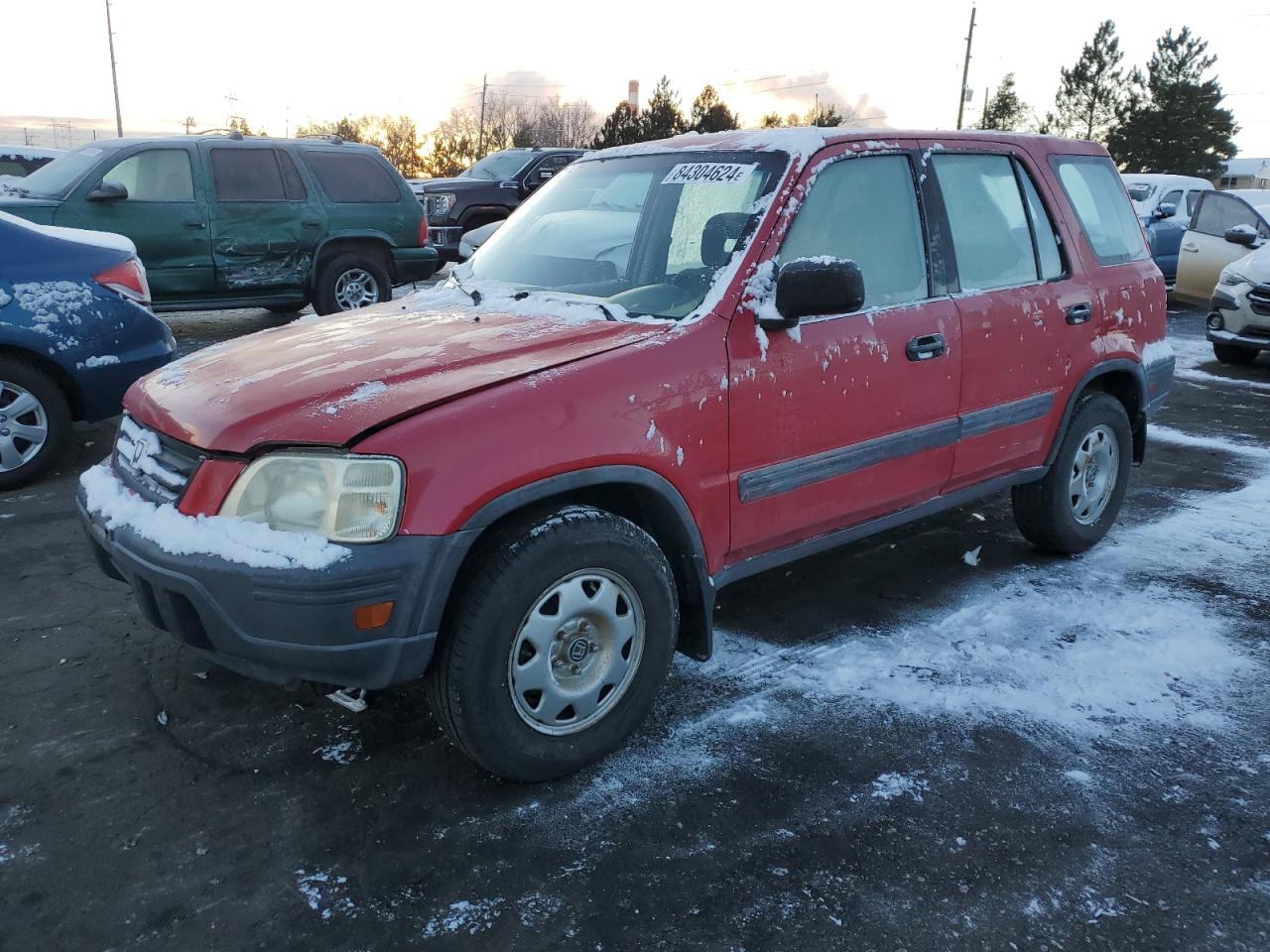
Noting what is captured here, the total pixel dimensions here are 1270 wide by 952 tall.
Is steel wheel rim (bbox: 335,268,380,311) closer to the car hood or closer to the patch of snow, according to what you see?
the car hood

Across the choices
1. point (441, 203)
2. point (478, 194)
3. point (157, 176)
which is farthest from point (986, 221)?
point (478, 194)

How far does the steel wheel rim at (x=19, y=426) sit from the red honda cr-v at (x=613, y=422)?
2456mm

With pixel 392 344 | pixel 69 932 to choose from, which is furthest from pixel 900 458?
pixel 69 932

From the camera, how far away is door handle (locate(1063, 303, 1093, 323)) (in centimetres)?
414

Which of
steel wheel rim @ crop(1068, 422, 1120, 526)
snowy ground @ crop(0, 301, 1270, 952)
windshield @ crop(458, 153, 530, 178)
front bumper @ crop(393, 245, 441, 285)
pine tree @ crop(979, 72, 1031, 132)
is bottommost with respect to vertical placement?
snowy ground @ crop(0, 301, 1270, 952)

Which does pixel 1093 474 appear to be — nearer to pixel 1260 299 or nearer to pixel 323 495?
pixel 323 495

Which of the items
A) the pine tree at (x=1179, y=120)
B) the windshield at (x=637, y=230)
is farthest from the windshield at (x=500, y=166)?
the pine tree at (x=1179, y=120)

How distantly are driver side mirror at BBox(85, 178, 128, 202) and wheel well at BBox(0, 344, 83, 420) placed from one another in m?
3.94

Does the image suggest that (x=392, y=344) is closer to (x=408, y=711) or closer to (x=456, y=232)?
(x=408, y=711)

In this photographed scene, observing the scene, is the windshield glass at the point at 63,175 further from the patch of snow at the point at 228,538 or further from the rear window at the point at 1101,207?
the rear window at the point at 1101,207

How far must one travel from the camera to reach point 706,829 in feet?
8.59

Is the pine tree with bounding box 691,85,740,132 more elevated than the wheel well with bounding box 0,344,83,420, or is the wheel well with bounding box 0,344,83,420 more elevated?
the pine tree with bounding box 691,85,740,132

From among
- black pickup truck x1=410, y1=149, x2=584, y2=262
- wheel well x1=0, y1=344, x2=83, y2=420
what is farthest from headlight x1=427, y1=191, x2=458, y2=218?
wheel well x1=0, y1=344, x2=83, y2=420

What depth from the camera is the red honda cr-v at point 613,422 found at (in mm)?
2449
